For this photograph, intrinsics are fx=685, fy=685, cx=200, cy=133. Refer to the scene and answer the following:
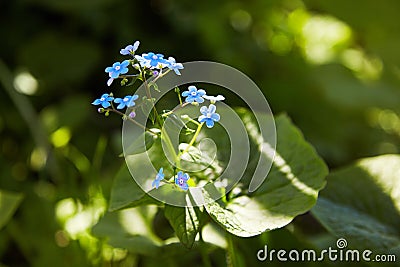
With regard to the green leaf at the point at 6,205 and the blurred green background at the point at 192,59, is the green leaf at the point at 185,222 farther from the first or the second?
the blurred green background at the point at 192,59

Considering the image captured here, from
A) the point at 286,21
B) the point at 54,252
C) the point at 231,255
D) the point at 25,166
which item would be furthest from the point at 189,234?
the point at 286,21

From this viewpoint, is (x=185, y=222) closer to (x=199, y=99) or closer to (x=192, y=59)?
(x=199, y=99)

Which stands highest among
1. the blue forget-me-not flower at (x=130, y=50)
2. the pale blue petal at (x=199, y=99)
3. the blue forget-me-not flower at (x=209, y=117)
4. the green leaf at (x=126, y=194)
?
the blue forget-me-not flower at (x=130, y=50)

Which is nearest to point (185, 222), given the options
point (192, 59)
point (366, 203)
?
point (366, 203)

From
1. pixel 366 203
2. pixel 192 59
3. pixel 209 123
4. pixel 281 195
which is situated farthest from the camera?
pixel 192 59

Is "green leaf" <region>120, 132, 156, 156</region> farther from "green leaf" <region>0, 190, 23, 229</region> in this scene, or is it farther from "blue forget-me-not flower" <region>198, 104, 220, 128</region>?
"green leaf" <region>0, 190, 23, 229</region>

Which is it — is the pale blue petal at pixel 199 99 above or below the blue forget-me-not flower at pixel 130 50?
below

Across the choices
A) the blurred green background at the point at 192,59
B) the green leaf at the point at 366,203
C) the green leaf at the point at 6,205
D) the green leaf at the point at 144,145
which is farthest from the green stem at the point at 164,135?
the blurred green background at the point at 192,59
